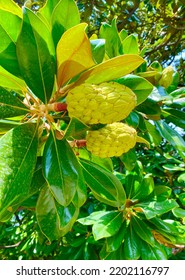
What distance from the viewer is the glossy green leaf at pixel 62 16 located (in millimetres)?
1314

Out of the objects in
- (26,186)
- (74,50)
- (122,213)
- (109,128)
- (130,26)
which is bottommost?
(122,213)

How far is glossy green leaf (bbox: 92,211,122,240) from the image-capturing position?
7.02 ft

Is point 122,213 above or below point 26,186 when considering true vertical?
below

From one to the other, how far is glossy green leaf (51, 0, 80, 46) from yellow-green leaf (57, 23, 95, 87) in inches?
3.7

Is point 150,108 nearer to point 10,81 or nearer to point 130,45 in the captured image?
point 130,45

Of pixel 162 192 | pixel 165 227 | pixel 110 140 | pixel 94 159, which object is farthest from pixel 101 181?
pixel 162 192

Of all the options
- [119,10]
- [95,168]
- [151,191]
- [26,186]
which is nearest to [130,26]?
[119,10]

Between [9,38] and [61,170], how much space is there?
1.64ft

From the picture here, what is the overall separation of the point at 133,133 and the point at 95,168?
33 centimetres

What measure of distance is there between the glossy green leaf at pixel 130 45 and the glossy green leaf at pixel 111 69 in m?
0.59

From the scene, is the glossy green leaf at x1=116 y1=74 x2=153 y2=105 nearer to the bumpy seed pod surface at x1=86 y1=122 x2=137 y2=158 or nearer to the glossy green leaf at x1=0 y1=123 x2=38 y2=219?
the bumpy seed pod surface at x1=86 y1=122 x2=137 y2=158

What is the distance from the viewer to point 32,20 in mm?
1193

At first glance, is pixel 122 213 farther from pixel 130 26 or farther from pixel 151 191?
pixel 130 26

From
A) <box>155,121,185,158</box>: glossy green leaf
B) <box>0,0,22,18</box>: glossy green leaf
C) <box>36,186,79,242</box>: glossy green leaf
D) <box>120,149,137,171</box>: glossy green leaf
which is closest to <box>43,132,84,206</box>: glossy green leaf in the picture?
<box>36,186,79,242</box>: glossy green leaf
